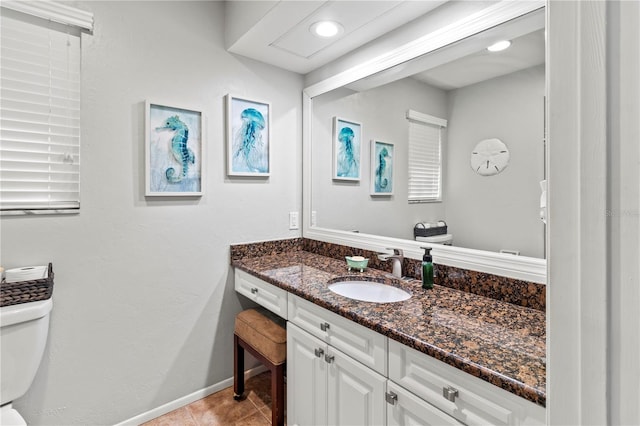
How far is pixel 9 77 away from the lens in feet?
4.59

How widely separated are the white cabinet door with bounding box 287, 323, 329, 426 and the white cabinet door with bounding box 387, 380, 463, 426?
0.36 m

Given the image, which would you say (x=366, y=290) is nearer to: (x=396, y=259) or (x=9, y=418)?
(x=396, y=259)

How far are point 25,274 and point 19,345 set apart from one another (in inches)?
11.3

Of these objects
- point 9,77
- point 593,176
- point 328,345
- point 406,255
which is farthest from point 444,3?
point 9,77

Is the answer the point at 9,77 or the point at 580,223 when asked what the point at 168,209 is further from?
the point at 580,223

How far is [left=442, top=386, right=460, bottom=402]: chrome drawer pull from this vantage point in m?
0.92

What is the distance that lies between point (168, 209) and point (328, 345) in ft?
3.81

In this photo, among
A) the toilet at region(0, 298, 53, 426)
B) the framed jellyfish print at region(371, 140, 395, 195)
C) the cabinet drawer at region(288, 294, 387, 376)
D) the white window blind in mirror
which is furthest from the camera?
the framed jellyfish print at region(371, 140, 395, 195)

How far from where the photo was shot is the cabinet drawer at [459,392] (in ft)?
2.64

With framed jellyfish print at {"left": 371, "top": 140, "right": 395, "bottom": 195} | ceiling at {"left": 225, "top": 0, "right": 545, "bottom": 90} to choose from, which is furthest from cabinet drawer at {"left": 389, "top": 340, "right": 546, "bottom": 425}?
ceiling at {"left": 225, "top": 0, "right": 545, "bottom": 90}

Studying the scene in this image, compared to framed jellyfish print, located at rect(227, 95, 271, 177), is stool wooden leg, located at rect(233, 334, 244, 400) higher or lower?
lower

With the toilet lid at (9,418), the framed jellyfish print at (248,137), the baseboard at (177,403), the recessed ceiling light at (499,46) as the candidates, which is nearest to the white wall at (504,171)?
the recessed ceiling light at (499,46)

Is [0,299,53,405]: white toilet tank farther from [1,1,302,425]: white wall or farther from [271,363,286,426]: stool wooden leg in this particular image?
[271,363,286,426]: stool wooden leg

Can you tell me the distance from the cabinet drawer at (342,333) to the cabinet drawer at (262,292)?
8cm
